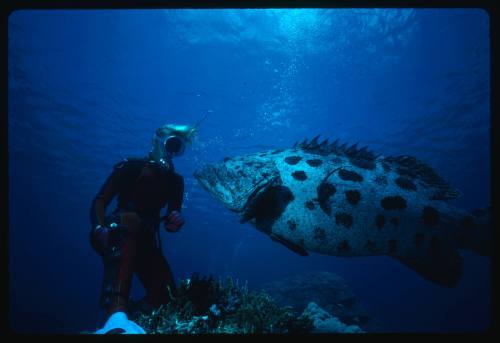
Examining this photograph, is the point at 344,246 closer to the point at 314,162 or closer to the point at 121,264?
the point at 314,162

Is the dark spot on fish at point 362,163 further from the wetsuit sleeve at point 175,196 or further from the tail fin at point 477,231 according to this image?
the wetsuit sleeve at point 175,196

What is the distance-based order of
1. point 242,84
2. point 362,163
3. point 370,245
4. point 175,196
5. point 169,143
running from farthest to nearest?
point 242,84 → point 175,196 → point 169,143 → point 362,163 → point 370,245

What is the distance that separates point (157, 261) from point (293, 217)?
10.1 feet

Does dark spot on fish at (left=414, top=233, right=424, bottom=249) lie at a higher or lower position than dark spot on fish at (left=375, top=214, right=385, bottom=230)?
lower

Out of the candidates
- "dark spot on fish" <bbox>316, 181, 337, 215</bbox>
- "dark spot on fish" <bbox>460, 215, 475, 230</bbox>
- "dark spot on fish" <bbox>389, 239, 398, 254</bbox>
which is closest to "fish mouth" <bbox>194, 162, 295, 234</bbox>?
"dark spot on fish" <bbox>316, 181, 337, 215</bbox>

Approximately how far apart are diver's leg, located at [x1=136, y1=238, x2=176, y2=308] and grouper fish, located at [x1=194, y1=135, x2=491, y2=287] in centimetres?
218

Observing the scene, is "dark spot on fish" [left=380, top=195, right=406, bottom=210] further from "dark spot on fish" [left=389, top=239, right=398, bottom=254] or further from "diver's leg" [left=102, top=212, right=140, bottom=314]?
"diver's leg" [left=102, top=212, right=140, bottom=314]

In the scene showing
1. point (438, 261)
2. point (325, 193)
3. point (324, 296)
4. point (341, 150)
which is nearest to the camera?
point (438, 261)

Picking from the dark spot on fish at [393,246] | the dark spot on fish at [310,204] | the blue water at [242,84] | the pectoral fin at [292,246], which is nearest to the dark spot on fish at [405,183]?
the dark spot on fish at [393,246]

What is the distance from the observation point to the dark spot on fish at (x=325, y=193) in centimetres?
354

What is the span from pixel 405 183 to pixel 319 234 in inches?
58.2

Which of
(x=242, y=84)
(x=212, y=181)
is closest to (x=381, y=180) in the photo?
(x=212, y=181)

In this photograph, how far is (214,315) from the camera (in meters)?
4.04

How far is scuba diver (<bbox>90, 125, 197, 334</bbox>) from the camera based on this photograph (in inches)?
150
